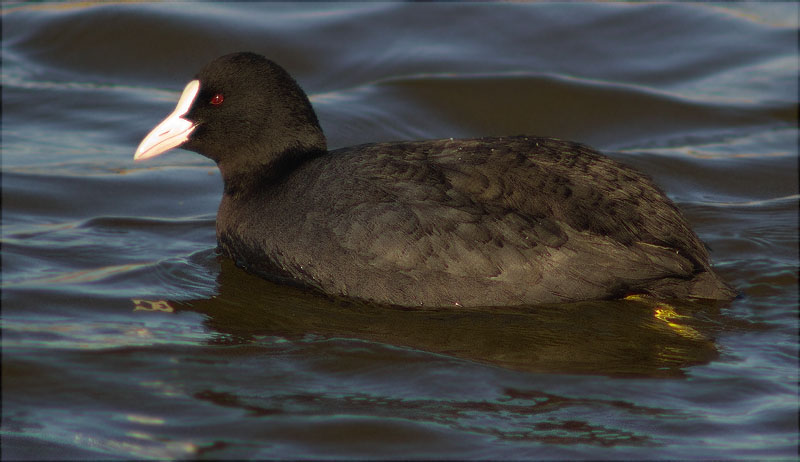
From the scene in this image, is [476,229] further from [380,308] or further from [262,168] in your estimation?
[262,168]

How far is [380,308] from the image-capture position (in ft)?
16.2

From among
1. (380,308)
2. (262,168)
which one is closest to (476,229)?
(380,308)

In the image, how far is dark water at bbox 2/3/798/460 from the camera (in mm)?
4039

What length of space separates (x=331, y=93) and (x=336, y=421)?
189 inches

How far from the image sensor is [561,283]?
4719 millimetres

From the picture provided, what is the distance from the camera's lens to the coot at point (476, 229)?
186 inches

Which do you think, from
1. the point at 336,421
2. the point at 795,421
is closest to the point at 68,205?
the point at 336,421

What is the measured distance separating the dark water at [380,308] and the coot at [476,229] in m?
0.18

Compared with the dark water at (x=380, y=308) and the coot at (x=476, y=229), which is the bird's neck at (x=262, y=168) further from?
the dark water at (x=380, y=308)

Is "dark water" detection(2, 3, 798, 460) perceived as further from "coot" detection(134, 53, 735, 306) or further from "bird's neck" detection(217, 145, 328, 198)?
"bird's neck" detection(217, 145, 328, 198)

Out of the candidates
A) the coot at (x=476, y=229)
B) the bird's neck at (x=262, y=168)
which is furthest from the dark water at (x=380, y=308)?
the bird's neck at (x=262, y=168)

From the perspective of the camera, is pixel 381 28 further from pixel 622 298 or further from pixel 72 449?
pixel 72 449

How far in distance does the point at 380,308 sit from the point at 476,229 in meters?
0.61

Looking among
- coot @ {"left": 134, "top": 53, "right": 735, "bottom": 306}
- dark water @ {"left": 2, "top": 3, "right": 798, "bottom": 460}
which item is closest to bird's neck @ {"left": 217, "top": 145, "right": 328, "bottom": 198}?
coot @ {"left": 134, "top": 53, "right": 735, "bottom": 306}
